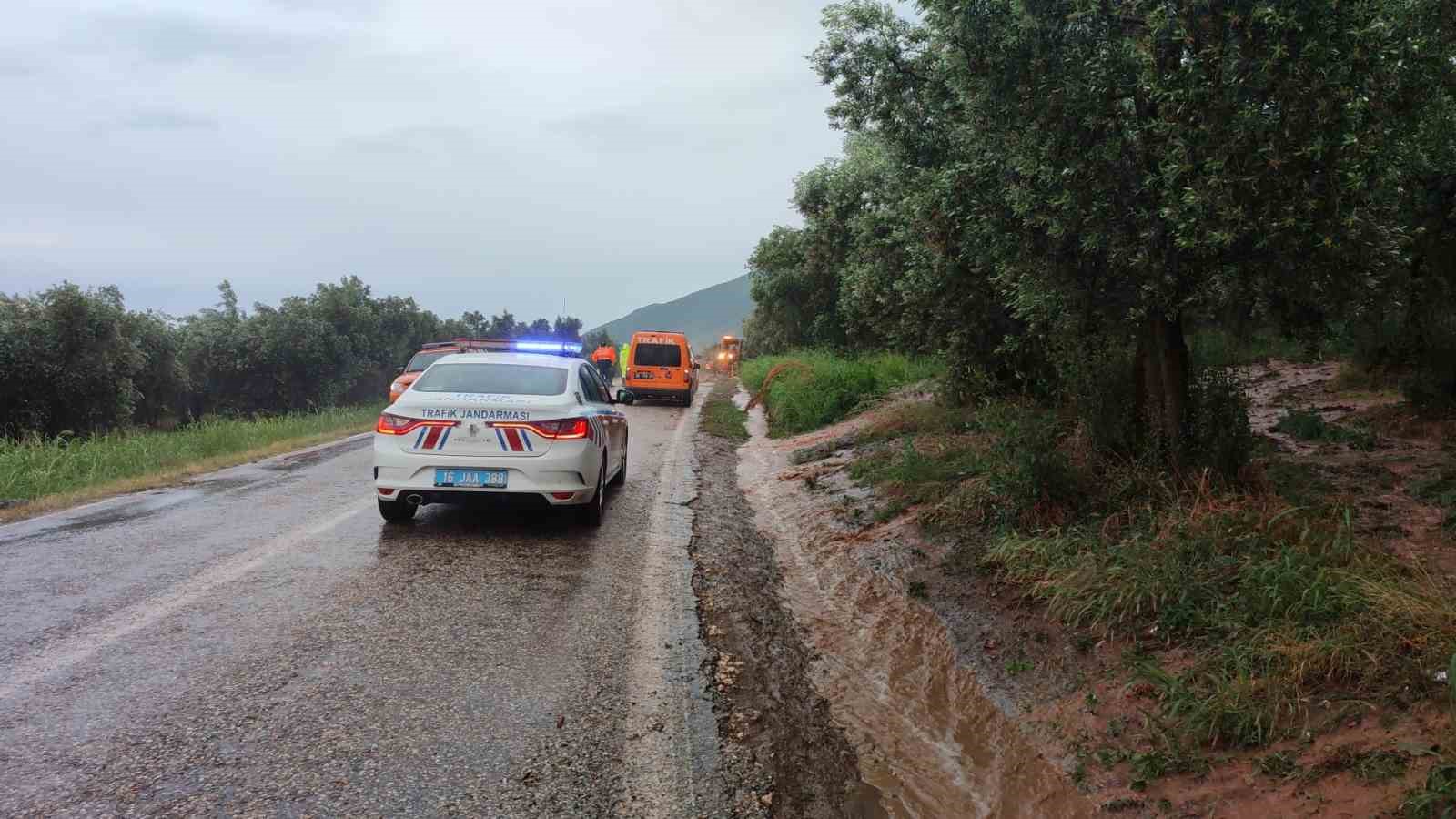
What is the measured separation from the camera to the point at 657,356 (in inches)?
1083

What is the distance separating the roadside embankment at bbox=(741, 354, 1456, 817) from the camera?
3.33 meters

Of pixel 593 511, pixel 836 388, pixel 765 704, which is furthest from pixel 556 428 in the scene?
pixel 836 388

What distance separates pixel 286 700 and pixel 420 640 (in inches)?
36.2

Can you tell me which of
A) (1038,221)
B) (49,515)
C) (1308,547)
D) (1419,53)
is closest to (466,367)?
(49,515)

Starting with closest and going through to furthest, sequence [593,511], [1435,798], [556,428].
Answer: [1435,798] < [556,428] < [593,511]

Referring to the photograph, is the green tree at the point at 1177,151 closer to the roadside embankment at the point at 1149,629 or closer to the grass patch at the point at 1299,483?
the grass patch at the point at 1299,483

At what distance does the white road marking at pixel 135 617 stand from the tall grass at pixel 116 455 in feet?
17.8

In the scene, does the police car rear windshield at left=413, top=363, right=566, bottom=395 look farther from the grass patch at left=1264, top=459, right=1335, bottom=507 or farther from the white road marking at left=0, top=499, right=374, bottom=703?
the grass patch at left=1264, top=459, right=1335, bottom=507

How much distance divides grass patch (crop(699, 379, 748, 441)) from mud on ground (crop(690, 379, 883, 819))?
10599mm

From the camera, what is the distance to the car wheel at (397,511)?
7777 millimetres

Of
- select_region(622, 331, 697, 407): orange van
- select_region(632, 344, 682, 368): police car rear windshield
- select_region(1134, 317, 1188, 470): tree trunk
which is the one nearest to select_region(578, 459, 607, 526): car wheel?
select_region(1134, 317, 1188, 470): tree trunk

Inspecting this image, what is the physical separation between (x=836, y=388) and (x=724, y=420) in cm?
436

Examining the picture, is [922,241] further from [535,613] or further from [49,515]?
[49,515]

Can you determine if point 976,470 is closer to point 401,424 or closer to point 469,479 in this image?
point 469,479
